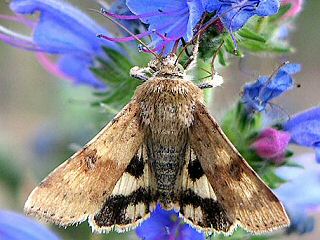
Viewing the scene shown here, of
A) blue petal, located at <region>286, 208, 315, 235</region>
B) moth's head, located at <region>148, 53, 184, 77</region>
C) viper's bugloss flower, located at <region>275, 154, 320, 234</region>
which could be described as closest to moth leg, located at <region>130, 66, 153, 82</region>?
moth's head, located at <region>148, 53, 184, 77</region>

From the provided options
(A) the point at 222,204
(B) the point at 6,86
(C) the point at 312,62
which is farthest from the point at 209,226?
(C) the point at 312,62

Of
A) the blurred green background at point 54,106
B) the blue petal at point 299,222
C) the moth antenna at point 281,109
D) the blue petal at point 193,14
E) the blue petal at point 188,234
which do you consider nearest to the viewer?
the blue petal at point 193,14

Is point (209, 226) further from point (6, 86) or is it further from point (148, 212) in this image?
point (6, 86)

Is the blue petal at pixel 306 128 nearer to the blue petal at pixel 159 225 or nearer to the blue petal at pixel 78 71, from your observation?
the blue petal at pixel 159 225

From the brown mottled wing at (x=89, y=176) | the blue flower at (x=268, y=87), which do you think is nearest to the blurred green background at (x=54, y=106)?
the blue flower at (x=268, y=87)

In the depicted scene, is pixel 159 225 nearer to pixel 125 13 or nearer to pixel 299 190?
pixel 125 13

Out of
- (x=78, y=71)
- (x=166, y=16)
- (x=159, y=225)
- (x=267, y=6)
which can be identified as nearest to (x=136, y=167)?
(x=159, y=225)
